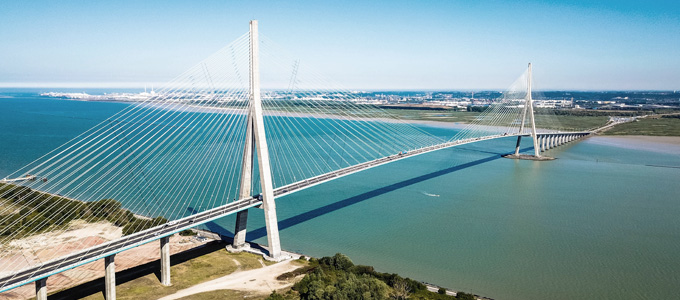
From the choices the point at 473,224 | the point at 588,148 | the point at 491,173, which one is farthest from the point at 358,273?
the point at 588,148

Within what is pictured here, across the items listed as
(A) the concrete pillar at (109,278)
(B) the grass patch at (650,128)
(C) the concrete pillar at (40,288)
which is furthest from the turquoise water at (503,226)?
(B) the grass patch at (650,128)

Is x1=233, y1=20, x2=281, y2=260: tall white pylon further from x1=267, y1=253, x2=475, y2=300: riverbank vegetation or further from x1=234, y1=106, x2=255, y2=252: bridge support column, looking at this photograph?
x1=267, y1=253, x2=475, y2=300: riverbank vegetation

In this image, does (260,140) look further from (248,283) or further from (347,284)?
(347,284)

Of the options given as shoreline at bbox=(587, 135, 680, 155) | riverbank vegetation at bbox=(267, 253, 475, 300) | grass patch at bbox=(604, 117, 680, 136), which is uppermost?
grass patch at bbox=(604, 117, 680, 136)

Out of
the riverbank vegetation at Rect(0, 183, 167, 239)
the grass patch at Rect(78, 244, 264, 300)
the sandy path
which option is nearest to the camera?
the grass patch at Rect(78, 244, 264, 300)

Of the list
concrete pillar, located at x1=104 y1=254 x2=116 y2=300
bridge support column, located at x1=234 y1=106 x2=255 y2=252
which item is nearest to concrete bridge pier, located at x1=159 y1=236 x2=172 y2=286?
concrete pillar, located at x1=104 y1=254 x2=116 y2=300

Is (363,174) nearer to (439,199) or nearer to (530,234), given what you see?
(439,199)
